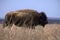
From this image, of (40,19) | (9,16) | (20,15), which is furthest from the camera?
(40,19)

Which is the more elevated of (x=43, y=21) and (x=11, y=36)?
(x=11, y=36)

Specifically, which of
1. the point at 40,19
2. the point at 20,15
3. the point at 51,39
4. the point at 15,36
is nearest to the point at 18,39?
the point at 15,36

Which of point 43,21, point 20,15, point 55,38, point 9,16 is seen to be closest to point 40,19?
point 43,21

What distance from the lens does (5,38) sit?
2.73ft

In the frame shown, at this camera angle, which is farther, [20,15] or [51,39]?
[20,15]

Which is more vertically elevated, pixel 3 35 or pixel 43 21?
pixel 3 35

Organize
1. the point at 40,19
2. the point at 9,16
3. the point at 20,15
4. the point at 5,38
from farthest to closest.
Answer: the point at 40,19 < the point at 20,15 < the point at 9,16 < the point at 5,38

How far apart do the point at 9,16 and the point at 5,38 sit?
5.06 feet

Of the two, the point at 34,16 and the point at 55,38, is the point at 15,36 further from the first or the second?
the point at 34,16

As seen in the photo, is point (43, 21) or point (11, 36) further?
point (43, 21)

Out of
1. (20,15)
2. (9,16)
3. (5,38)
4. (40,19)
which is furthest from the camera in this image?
(40,19)

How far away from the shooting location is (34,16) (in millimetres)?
2684

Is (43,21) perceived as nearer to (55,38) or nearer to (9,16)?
(9,16)

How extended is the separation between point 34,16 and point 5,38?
1.87 metres
